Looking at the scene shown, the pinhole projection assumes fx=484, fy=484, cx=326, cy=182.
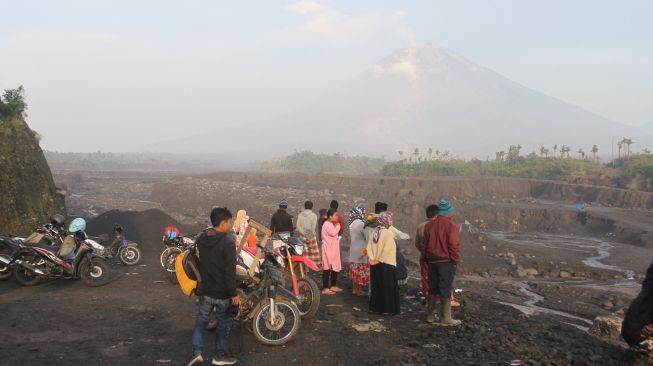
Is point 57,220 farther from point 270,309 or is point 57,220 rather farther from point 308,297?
point 270,309

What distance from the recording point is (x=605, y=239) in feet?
78.6

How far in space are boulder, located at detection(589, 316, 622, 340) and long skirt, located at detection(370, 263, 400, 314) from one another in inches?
135

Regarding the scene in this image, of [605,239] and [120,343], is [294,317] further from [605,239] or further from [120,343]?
[605,239]

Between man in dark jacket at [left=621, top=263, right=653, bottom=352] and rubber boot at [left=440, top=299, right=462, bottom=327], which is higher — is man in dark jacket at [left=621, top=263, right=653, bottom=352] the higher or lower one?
the higher one

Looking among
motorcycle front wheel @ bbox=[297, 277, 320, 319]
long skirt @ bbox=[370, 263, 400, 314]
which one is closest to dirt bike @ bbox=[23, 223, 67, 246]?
motorcycle front wheel @ bbox=[297, 277, 320, 319]

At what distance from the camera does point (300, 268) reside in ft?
23.9

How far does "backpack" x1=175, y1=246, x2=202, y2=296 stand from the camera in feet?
17.0

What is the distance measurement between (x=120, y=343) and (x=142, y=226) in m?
9.66

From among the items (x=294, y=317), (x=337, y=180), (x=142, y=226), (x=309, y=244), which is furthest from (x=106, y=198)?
(x=294, y=317)

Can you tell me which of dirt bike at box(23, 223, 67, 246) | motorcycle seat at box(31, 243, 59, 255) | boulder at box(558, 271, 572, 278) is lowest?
boulder at box(558, 271, 572, 278)

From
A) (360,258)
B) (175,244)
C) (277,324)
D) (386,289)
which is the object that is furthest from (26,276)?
(386,289)

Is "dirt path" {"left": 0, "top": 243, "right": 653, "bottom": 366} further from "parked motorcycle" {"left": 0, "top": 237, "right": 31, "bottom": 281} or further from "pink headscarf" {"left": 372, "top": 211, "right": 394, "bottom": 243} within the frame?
"pink headscarf" {"left": 372, "top": 211, "right": 394, "bottom": 243}

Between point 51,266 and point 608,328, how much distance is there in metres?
9.65

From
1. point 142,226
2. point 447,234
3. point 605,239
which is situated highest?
point 447,234
